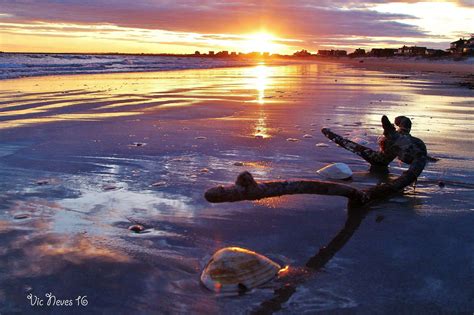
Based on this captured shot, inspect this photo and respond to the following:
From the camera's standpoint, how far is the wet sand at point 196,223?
2.30m

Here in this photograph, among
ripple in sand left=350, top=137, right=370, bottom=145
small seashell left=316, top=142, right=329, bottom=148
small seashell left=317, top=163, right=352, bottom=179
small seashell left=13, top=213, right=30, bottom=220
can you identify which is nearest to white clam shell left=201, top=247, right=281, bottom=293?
small seashell left=13, top=213, right=30, bottom=220

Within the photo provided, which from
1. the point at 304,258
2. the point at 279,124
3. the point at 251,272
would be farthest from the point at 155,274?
the point at 279,124

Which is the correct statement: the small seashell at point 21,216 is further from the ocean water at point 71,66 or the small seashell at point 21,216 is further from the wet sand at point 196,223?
the ocean water at point 71,66

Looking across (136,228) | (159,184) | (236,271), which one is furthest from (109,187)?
(236,271)

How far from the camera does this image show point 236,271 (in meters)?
2.36

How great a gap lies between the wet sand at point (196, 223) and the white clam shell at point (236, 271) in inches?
2.8

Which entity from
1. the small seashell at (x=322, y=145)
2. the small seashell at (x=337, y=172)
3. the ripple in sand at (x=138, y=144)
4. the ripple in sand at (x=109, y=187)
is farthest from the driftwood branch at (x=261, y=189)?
the ripple in sand at (x=138, y=144)

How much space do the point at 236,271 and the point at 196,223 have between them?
97cm

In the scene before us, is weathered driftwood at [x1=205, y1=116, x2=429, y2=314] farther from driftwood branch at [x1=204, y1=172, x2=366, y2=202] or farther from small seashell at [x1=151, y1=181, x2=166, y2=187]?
small seashell at [x1=151, y1=181, x2=166, y2=187]

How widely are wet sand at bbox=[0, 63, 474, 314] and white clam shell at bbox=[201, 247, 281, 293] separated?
7cm

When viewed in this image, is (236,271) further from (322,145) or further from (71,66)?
(71,66)

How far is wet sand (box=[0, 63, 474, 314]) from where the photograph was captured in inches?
90.4

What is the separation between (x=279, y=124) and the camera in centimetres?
778

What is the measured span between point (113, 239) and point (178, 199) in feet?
3.12
